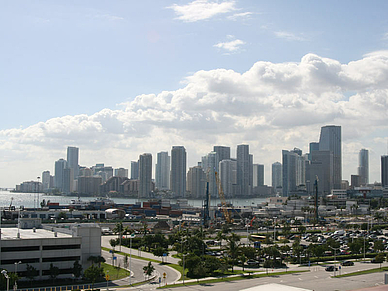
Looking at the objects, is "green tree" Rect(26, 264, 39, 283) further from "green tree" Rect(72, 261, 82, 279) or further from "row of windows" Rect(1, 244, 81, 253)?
"green tree" Rect(72, 261, 82, 279)

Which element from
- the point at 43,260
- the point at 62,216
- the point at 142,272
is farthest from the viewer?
the point at 62,216

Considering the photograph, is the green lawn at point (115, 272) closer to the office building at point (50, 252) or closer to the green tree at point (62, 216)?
the office building at point (50, 252)

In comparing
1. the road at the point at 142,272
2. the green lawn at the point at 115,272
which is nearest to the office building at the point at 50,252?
the green lawn at the point at 115,272

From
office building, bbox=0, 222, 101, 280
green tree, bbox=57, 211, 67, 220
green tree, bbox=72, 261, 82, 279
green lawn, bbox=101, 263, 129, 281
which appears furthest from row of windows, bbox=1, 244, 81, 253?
green tree, bbox=57, 211, 67, 220

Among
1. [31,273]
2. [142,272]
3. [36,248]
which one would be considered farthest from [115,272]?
[31,273]

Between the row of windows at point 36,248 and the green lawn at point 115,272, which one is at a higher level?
the row of windows at point 36,248

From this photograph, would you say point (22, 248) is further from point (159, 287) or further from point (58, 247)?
point (159, 287)

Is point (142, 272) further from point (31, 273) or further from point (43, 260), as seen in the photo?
point (31, 273)

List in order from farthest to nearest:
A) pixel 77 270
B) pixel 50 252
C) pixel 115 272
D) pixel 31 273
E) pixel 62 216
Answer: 1. pixel 62 216
2. pixel 115 272
3. pixel 50 252
4. pixel 77 270
5. pixel 31 273

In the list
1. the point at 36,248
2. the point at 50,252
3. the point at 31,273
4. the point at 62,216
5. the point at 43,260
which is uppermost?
the point at 36,248

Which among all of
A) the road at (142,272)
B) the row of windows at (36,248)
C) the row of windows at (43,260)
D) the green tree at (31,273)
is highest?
the row of windows at (36,248)

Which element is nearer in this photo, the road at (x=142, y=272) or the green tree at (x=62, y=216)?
the road at (x=142, y=272)

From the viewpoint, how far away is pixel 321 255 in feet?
209

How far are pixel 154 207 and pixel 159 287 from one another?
5167 inches
